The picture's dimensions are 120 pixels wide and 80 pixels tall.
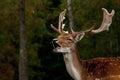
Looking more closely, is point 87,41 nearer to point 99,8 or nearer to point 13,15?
point 99,8

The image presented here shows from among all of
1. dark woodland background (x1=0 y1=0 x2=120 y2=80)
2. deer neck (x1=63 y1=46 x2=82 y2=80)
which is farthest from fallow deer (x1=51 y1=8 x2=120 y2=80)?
dark woodland background (x1=0 y1=0 x2=120 y2=80)

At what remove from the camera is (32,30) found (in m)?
27.0

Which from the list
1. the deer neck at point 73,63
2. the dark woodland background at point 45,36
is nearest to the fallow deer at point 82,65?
the deer neck at point 73,63

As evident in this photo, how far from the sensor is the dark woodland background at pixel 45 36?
24312mm

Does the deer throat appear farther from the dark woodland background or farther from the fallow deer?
the dark woodland background

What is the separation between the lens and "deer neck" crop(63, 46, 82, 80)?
11.5 metres

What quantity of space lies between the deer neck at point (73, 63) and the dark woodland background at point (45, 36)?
1203 centimetres

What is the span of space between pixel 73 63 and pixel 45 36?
17.5 m

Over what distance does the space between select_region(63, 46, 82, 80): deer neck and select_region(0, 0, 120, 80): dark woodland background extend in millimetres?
12025

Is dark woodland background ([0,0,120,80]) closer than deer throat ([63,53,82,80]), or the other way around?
deer throat ([63,53,82,80])

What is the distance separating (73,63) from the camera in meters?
11.5

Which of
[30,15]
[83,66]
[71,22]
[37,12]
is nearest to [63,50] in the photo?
[83,66]

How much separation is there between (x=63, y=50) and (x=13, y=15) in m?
13.0

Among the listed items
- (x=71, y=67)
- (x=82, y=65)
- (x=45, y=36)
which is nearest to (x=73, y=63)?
(x=71, y=67)
